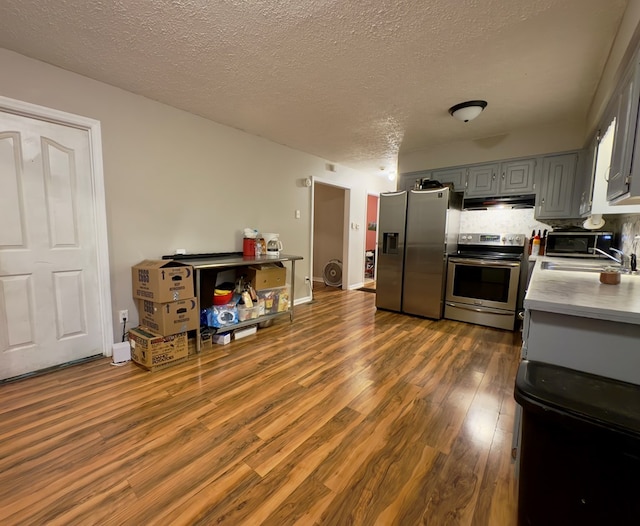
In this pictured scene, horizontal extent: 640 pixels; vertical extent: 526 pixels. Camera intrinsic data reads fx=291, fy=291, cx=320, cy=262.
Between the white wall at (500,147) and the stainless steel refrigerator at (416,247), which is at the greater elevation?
the white wall at (500,147)

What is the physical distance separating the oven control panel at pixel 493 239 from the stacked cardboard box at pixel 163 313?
3494mm

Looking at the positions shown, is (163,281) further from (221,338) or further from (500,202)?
(500,202)

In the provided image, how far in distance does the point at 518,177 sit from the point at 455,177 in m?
0.72

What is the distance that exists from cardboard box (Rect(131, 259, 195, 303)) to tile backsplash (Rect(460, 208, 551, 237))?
3.64 m

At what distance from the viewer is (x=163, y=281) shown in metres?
2.39

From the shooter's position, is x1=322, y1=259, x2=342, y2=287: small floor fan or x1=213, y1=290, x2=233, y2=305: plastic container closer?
x1=213, y1=290, x2=233, y2=305: plastic container

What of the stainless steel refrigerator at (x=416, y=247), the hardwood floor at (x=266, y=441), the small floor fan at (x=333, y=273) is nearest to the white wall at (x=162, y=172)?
the hardwood floor at (x=266, y=441)

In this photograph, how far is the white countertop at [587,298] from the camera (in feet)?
3.52

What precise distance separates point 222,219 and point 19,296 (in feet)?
6.02

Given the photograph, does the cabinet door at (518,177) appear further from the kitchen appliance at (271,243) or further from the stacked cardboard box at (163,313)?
the stacked cardboard box at (163,313)

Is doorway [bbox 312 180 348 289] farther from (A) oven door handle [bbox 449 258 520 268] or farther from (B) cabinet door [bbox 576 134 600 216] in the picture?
(B) cabinet door [bbox 576 134 600 216]

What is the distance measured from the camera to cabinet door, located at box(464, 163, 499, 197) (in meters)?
3.72

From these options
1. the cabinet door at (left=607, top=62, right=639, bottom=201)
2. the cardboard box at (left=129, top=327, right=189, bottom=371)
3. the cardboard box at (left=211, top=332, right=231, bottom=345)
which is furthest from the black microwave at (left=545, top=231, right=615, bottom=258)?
the cardboard box at (left=129, top=327, right=189, bottom=371)

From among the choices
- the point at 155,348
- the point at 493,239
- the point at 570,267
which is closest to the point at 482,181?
the point at 493,239
